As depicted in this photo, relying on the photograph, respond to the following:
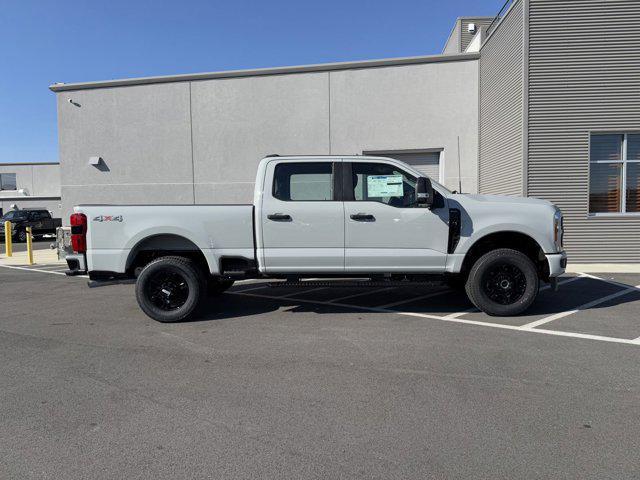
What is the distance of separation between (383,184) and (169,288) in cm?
321

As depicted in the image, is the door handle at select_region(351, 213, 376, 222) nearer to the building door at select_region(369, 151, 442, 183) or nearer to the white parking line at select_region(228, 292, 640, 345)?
the white parking line at select_region(228, 292, 640, 345)

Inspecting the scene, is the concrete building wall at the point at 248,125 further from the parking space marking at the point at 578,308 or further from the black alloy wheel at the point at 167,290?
the parking space marking at the point at 578,308

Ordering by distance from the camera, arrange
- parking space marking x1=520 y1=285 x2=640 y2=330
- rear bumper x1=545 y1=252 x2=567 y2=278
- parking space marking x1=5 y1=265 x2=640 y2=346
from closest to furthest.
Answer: parking space marking x1=5 y1=265 x2=640 y2=346 < parking space marking x1=520 y1=285 x2=640 y2=330 < rear bumper x1=545 y1=252 x2=567 y2=278

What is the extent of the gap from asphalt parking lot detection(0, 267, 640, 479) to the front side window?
1628 millimetres

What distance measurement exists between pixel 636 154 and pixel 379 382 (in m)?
10.3

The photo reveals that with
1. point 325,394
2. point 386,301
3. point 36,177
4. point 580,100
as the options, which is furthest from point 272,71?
point 36,177

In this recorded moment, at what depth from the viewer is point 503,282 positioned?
250 inches

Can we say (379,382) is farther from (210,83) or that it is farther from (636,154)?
(210,83)

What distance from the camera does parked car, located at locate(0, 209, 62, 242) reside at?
23.9 metres

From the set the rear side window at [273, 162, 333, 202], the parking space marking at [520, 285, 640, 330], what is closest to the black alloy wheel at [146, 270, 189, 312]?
the rear side window at [273, 162, 333, 202]

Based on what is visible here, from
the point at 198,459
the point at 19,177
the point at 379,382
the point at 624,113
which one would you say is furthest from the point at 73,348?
the point at 19,177

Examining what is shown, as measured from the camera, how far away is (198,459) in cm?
294

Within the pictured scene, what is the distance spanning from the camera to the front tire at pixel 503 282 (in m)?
6.21

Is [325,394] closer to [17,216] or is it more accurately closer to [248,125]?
[248,125]
